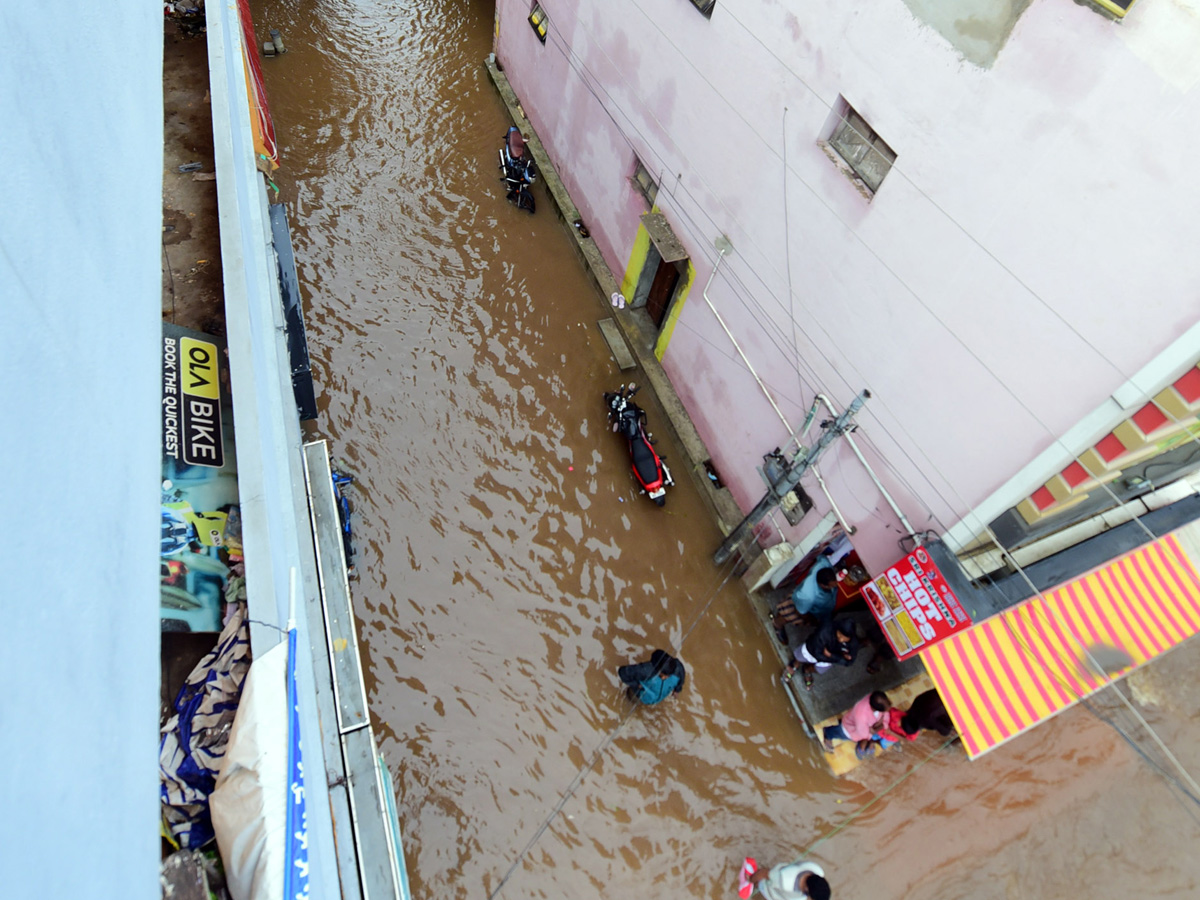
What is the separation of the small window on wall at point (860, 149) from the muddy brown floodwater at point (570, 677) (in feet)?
14.7

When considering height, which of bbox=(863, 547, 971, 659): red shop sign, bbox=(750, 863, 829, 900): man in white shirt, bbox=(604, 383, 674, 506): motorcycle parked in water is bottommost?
bbox=(750, 863, 829, 900): man in white shirt

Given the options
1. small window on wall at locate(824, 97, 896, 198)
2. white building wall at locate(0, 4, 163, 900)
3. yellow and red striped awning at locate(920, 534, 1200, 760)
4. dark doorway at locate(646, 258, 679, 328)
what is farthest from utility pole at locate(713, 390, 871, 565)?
white building wall at locate(0, 4, 163, 900)

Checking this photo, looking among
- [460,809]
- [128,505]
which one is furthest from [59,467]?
[460,809]

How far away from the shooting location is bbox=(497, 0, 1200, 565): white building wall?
13.1ft

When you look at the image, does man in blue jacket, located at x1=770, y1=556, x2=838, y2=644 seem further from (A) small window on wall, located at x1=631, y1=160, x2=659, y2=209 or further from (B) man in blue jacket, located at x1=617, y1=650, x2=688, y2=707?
(A) small window on wall, located at x1=631, y1=160, x2=659, y2=209

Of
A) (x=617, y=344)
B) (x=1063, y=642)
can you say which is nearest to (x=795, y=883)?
(x=1063, y=642)

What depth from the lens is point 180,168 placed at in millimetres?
5953

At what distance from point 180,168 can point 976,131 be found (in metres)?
6.62

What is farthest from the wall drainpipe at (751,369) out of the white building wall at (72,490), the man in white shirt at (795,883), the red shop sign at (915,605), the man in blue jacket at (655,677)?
the white building wall at (72,490)

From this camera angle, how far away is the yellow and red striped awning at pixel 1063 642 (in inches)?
214

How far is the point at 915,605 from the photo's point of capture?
19.2 feet

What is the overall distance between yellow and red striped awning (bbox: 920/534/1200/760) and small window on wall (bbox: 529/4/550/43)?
35.3ft

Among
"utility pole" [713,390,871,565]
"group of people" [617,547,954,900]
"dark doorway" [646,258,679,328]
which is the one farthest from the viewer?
"dark doorway" [646,258,679,328]

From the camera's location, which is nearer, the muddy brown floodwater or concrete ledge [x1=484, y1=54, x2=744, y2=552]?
the muddy brown floodwater
